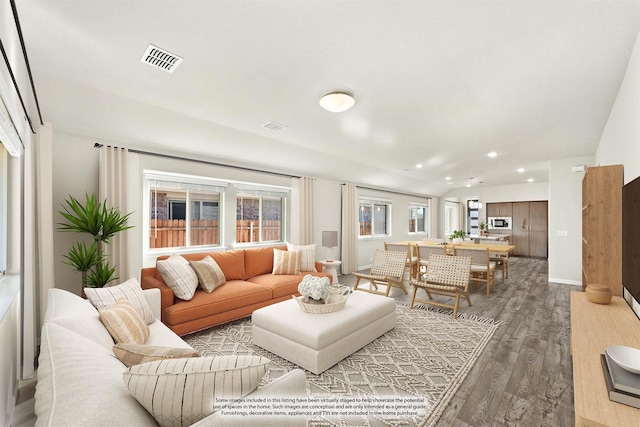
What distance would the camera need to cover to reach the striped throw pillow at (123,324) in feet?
5.72

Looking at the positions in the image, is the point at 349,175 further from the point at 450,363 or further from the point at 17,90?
the point at 17,90

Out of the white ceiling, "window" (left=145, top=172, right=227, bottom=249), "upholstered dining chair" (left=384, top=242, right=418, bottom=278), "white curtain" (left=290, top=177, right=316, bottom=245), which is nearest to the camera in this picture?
the white ceiling

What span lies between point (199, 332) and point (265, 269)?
56.6 inches

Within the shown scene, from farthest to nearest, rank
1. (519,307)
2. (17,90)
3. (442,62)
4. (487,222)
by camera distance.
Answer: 1. (487,222)
2. (519,307)
3. (442,62)
4. (17,90)

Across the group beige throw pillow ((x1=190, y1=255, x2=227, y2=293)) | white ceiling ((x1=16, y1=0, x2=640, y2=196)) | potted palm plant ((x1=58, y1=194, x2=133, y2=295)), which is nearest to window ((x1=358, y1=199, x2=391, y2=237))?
white ceiling ((x1=16, y1=0, x2=640, y2=196))

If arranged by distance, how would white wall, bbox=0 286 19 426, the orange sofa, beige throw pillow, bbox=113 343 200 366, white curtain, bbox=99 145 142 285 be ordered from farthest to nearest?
white curtain, bbox=99 145 142 285, the orange sofa, white wall, bbox=0 286 19 426, beige throw pillow, bbox=113 343 200 366

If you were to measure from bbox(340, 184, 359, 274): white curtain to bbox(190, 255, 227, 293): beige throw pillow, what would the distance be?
3.46 meters

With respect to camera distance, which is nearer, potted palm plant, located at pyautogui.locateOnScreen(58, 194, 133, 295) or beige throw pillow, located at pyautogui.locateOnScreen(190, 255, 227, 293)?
potted palm plant, located at pyautogui.locateOnScreen(58, 194, 133, 295)

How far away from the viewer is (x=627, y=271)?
2.07m

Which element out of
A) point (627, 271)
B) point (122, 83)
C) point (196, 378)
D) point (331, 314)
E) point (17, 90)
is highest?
point (122, 83)

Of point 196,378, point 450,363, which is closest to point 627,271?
point 450,363

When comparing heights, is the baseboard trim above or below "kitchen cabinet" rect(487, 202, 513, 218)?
below

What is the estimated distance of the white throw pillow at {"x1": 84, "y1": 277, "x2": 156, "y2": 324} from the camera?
2041 mm

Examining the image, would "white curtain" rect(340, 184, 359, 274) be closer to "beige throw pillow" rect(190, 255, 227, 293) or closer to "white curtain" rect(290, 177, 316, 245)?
"white curtain" rect(290, 177, 316, 245)
